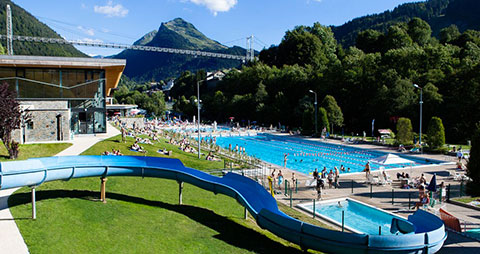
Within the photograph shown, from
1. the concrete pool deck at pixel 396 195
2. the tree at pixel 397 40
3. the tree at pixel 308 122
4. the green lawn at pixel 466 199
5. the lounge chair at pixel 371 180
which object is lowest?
the concrete pool deck at pixel 396 195

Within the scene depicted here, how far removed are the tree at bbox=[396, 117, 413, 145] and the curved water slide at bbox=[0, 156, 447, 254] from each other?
2559 cm

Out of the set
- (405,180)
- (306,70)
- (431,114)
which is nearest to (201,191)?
(405,180)

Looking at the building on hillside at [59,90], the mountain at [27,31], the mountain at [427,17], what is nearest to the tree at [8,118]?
the building on hillside at [59,90]

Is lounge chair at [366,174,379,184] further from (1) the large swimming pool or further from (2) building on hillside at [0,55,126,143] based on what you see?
A: (2) building on hillside at [0,55,126,143]

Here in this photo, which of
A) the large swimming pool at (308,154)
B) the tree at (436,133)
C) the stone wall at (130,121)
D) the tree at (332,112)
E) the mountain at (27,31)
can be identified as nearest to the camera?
the large swimming pool at (308,154)

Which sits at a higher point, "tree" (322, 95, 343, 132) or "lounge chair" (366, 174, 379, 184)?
"tree" (322, 95, 343, 132)

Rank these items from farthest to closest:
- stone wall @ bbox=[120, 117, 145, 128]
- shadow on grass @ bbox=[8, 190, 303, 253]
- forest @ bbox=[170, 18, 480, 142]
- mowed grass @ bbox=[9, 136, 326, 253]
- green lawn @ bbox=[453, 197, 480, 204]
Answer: stone wall @ bbox=[120, 117, 145, 128]
forest @ bbox=[170, 18, 480, 142]
green lawn @ bbox=[453, 197, 480, 204]
shadow on grass @ bbox=[8, 190, 303, 253]
mowed grass @ bbox=[9, 136, 326, 253]

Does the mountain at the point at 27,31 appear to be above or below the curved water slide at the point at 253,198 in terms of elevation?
above

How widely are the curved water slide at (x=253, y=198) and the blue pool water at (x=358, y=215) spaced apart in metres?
3.88

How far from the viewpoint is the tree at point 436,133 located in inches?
1178

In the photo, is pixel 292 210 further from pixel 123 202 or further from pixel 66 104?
pixel 66 104

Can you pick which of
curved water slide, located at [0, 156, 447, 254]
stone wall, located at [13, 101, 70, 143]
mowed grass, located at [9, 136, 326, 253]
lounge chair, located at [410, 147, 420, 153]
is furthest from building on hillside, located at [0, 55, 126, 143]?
lounge chair, located at [410, 147, 420, 153]

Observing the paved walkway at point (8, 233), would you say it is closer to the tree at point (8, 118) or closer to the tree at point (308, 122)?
the tree at point (8, 118)

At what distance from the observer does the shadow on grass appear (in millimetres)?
9383
